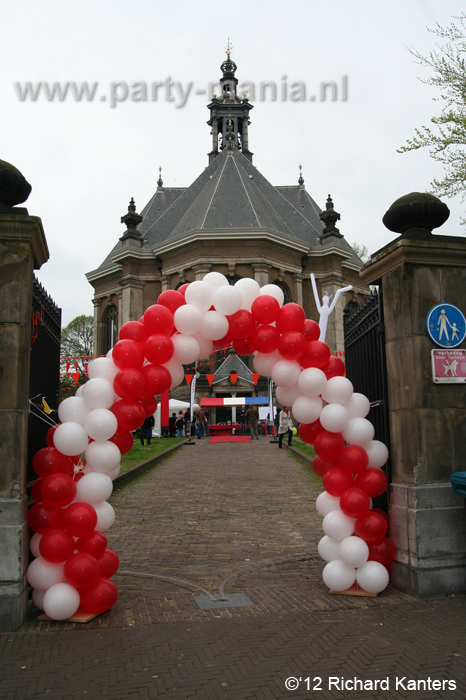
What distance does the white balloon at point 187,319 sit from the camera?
545 centimetres

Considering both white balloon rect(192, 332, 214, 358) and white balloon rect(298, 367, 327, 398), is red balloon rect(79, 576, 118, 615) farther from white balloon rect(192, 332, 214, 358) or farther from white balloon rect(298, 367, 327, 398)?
white balloon rect(298, 367, 327, 398)

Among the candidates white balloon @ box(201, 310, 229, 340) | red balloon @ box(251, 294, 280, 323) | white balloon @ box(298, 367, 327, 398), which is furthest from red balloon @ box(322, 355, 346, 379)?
white balloon @ box(201, 310, 229, 340)

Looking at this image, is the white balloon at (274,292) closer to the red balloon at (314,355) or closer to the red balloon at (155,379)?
the red balloon at (314,355)

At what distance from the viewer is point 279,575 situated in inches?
246

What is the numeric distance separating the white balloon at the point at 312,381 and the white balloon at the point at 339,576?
63.7 inches

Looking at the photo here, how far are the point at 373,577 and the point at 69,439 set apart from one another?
302 centimetres

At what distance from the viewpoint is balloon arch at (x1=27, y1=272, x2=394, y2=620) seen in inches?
194

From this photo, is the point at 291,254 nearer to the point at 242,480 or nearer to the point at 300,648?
the point at 242,480

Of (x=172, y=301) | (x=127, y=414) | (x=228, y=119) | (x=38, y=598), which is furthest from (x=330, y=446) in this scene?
(x=228, y=119)

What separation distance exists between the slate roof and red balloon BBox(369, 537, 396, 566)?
37.8 m

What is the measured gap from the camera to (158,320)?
546 centimetres

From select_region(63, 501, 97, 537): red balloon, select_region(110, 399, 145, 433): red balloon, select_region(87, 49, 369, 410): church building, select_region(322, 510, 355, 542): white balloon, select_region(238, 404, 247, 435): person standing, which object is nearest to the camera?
select_region(63, 501, 97, 537): red balloon

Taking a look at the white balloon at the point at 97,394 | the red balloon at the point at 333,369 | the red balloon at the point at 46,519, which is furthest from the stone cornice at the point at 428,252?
the red balloon at the point at 46,519

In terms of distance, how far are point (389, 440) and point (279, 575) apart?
6.26 feet
